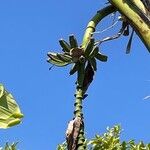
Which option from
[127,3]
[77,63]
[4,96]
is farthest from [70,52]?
[4,96]

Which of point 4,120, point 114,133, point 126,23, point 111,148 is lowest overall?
point 4,120

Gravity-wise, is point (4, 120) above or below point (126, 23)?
below

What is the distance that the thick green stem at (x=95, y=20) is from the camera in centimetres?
152

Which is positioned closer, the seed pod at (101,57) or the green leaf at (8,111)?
the green leaf at (8,111)

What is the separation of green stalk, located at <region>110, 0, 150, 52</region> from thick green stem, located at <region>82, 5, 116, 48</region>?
0.24 feet

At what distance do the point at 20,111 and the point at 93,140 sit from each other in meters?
3.22

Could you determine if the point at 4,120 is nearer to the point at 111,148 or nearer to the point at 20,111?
the point at 20,111

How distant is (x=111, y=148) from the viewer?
3496 mm

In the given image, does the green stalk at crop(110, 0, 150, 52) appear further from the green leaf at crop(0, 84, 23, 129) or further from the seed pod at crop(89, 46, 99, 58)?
the green leaf at crop(0, 84, 23, 129)

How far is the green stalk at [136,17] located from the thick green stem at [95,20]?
0.07m

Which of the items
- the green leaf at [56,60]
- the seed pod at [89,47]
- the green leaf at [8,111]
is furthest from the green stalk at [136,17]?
the green leaf at [8,111]

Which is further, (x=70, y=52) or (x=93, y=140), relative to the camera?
(x=93, y=140)

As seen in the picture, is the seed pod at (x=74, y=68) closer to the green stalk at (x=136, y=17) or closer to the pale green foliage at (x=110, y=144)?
the green stalk at (x=136, y=17)

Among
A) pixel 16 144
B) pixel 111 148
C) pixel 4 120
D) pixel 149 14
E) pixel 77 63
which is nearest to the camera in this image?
pixel 4 120
